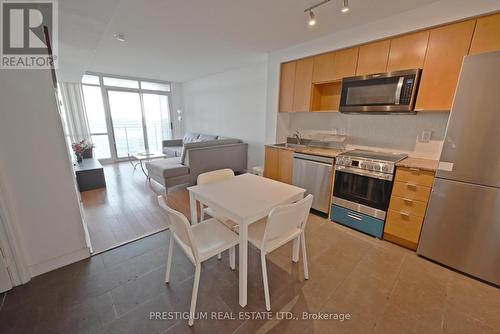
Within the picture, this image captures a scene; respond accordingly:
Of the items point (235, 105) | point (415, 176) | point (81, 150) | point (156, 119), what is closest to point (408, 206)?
point (415, 176)

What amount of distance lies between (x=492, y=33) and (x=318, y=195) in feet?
7.23

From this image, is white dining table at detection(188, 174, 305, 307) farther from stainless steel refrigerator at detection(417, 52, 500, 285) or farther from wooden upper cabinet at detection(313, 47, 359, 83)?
wooden upper cabinet at detection(313, 47, 359, 83)

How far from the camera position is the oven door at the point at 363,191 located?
221 centimetres

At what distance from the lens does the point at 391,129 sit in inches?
101

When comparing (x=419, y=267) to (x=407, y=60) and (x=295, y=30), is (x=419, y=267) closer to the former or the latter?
(x=407, y=60)

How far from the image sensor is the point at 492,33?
1687mm

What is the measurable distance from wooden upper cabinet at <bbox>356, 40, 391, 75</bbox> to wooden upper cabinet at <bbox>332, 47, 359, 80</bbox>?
59 mm

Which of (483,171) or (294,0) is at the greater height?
(294,0)

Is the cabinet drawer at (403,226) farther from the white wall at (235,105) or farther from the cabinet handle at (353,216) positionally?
the white wall at (235,105)

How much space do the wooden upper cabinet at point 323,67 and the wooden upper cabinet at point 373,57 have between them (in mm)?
358

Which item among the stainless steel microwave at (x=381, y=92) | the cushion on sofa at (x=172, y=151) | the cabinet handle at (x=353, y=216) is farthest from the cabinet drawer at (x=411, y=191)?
the cushion on sofa at (x=172, y=151)

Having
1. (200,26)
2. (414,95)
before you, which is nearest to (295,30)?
(200,26)

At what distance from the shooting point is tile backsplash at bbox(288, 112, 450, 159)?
7.48ft

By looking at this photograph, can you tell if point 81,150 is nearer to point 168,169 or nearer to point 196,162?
point 168,169
